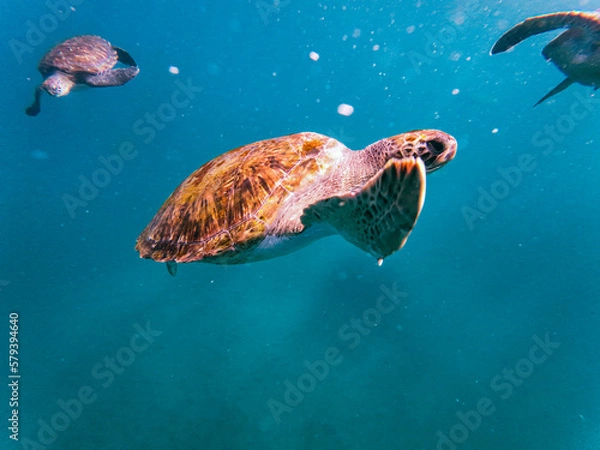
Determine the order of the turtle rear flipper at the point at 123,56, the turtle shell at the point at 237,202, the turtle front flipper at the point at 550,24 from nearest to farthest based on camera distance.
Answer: the turtle shell at the point at 237,202 → the turtle front flipper at the point at 550,24 → the turtle rear flipper at the point at 123,56

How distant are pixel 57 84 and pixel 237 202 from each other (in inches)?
317

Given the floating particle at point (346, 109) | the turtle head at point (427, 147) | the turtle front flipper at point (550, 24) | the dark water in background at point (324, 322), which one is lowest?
the dark water in background at point (324, 322)

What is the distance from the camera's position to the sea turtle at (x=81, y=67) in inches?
292

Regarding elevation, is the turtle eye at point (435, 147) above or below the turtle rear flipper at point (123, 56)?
above

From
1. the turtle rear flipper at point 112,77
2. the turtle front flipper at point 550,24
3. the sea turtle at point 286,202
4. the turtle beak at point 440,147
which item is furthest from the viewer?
the turtle rear flipper at point 112,77

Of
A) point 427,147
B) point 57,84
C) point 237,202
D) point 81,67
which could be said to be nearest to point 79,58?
point 81,67

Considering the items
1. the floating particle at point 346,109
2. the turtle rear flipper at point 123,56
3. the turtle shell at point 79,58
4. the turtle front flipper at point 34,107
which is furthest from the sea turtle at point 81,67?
the floating particle at point 346,109

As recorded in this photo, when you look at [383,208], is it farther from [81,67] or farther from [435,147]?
[81,67]

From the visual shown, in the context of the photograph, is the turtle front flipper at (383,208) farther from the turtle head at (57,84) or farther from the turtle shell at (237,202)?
the turtle head at (57,84)

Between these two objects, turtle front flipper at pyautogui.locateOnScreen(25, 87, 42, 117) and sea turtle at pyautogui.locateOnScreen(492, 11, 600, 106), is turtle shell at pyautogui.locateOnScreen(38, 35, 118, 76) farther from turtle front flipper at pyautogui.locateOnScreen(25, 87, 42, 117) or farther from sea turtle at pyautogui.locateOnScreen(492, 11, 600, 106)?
sea turtle at pyautogui.locateOnScreen(492, 11, 600, 106)

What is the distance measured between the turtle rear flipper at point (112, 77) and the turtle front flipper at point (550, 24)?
770cm

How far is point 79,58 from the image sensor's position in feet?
24.7

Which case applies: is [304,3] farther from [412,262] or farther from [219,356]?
[219,356]

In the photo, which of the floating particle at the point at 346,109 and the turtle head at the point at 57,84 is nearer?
the turtle head at the point at 57,84
